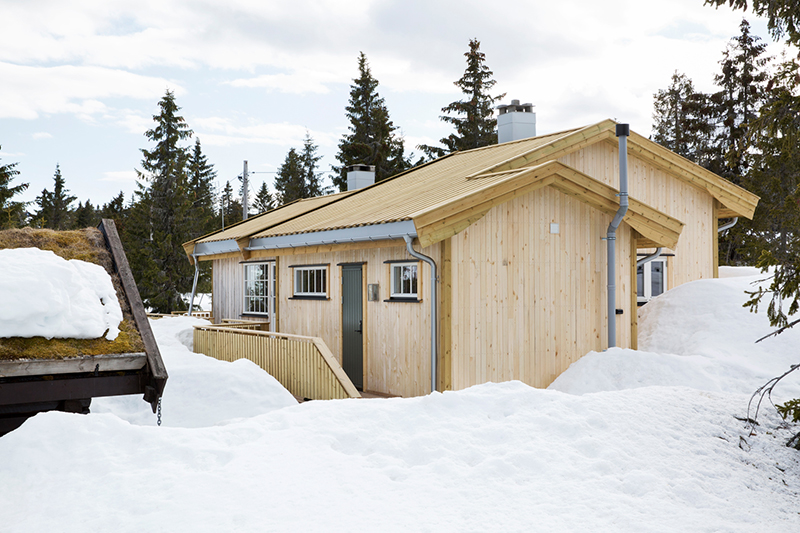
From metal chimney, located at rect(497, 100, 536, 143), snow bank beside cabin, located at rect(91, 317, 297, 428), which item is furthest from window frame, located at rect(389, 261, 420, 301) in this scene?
metal chimney, located at rect(497, 100, 536, 143)

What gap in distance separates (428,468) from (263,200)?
59610 millimetres

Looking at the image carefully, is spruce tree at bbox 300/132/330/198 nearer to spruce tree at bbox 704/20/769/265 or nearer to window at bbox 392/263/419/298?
spruce tree at bbox 704/20/769/265

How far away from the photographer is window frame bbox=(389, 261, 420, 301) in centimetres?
1034

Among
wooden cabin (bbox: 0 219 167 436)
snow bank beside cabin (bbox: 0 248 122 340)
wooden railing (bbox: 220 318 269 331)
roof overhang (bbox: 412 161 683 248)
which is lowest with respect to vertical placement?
wooden railing (bbox: 220 318 269 331)

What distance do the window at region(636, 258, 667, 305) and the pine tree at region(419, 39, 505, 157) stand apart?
22.3m

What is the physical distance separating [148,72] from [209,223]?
42.5ft

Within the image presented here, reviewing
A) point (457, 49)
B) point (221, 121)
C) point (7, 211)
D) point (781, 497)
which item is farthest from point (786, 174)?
point (221, 121)

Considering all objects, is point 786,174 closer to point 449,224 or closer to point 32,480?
point 449,224

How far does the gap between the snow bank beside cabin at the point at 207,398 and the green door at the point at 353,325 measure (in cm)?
191

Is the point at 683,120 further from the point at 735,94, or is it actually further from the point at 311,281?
the point at 311,281

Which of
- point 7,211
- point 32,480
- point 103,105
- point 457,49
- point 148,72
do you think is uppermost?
point 457,49

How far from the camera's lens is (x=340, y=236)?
37.2 feet

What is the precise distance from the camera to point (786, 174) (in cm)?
2748

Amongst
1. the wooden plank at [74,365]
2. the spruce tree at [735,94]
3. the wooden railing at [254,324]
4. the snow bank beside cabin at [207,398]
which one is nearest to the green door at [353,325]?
the snow bank beside cabin at [207,398]
